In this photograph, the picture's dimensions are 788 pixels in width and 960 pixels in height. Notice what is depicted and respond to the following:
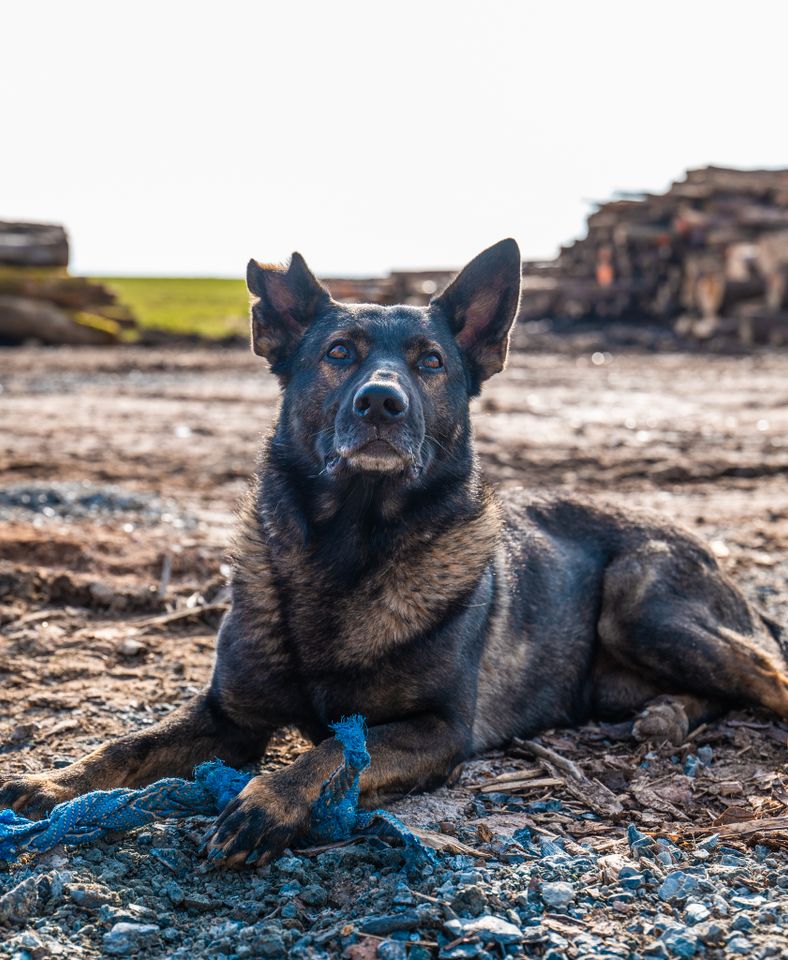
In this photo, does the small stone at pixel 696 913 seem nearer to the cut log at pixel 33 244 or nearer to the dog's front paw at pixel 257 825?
the dog's front paw at pixel 257 825

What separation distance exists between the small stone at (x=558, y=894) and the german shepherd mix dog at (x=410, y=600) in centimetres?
69

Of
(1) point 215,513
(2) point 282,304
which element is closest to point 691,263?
(1) point 215,513

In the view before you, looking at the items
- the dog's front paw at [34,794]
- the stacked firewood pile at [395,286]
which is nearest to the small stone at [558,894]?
the dog's front paw at [34,794]

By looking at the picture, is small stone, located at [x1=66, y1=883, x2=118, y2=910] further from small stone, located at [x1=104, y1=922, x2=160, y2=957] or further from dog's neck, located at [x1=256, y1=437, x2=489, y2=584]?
dog's neck, located at [x1=256, y1=437, x2=489, y2=584]

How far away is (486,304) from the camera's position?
14.9 ft

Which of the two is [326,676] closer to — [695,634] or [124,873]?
[124,873]

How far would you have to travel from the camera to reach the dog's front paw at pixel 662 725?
4219 mm

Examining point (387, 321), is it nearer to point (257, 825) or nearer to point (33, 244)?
point (257, 825)

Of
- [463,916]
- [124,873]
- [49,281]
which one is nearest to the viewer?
[463,916]

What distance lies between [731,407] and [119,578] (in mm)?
8895

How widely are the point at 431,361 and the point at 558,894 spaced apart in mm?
2105

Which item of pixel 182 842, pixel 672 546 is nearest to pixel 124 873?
pixel 182 842

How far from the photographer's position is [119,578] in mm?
6043

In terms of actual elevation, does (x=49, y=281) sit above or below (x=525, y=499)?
above
